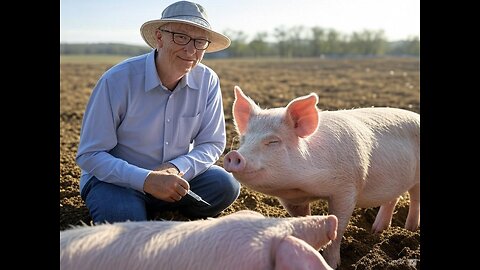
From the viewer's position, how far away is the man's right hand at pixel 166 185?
10.1ft

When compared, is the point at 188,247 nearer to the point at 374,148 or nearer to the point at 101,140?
the point at 101,140

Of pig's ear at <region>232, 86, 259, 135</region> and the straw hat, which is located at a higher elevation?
the straw hat

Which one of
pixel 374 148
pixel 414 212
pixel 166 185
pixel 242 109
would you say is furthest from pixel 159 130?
pixel 414 212

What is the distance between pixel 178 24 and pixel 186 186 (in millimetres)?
907

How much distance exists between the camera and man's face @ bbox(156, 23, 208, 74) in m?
3.37

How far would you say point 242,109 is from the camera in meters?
3.58

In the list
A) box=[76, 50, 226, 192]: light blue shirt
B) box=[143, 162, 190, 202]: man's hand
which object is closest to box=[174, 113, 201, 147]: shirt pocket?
box=[76, 50, 226, 192]: light blue shirt

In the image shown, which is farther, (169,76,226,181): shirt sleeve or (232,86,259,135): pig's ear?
(169,76,226,181): shirt sleeve

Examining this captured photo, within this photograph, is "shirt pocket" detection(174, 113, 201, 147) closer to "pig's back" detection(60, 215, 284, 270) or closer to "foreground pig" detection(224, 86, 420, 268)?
"foreground pig" detection(224, 86, 420, 268)

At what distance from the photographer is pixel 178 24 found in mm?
3365

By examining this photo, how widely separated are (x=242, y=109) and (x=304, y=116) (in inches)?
16.5

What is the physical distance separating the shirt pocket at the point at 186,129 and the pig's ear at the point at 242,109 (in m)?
0.28
